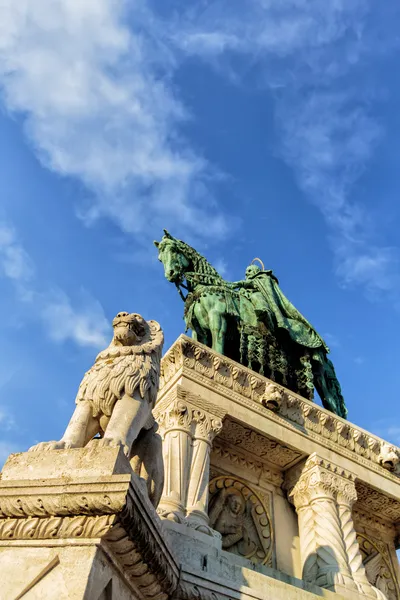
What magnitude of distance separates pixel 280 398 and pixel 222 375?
124 centimetres

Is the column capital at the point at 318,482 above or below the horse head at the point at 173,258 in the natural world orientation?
below

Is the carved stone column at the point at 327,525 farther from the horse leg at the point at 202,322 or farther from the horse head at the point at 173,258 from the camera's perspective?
the horse head at the point at 173,258

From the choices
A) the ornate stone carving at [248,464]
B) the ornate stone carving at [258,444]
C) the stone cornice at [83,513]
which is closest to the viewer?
the stone cornice at [83,513]

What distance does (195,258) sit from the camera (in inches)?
652

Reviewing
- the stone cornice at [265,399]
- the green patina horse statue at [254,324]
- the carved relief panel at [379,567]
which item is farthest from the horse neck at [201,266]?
the carved relief panel at [379,567]

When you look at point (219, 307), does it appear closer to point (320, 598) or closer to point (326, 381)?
point (326, 381)

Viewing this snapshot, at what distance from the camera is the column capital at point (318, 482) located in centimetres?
1105

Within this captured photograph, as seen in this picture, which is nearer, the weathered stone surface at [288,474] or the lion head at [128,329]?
the lion head at [128,329]

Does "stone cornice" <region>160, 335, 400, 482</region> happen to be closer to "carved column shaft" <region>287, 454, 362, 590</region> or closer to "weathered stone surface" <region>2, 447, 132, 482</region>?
"carved column shaft" <region>287, 454, 362, 590</region>

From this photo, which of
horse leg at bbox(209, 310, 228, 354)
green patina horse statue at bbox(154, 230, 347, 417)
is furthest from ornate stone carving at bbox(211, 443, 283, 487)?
horse leg at bbox(209, 310, 228, 354)

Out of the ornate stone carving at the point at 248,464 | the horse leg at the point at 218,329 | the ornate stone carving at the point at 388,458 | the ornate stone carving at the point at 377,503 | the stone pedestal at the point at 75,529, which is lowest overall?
the stone pedestal at the point at 75,529

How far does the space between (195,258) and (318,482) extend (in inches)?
292

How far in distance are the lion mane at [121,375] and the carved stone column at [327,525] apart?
4.86 m

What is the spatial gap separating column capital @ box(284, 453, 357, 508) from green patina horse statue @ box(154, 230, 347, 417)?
2271mm
